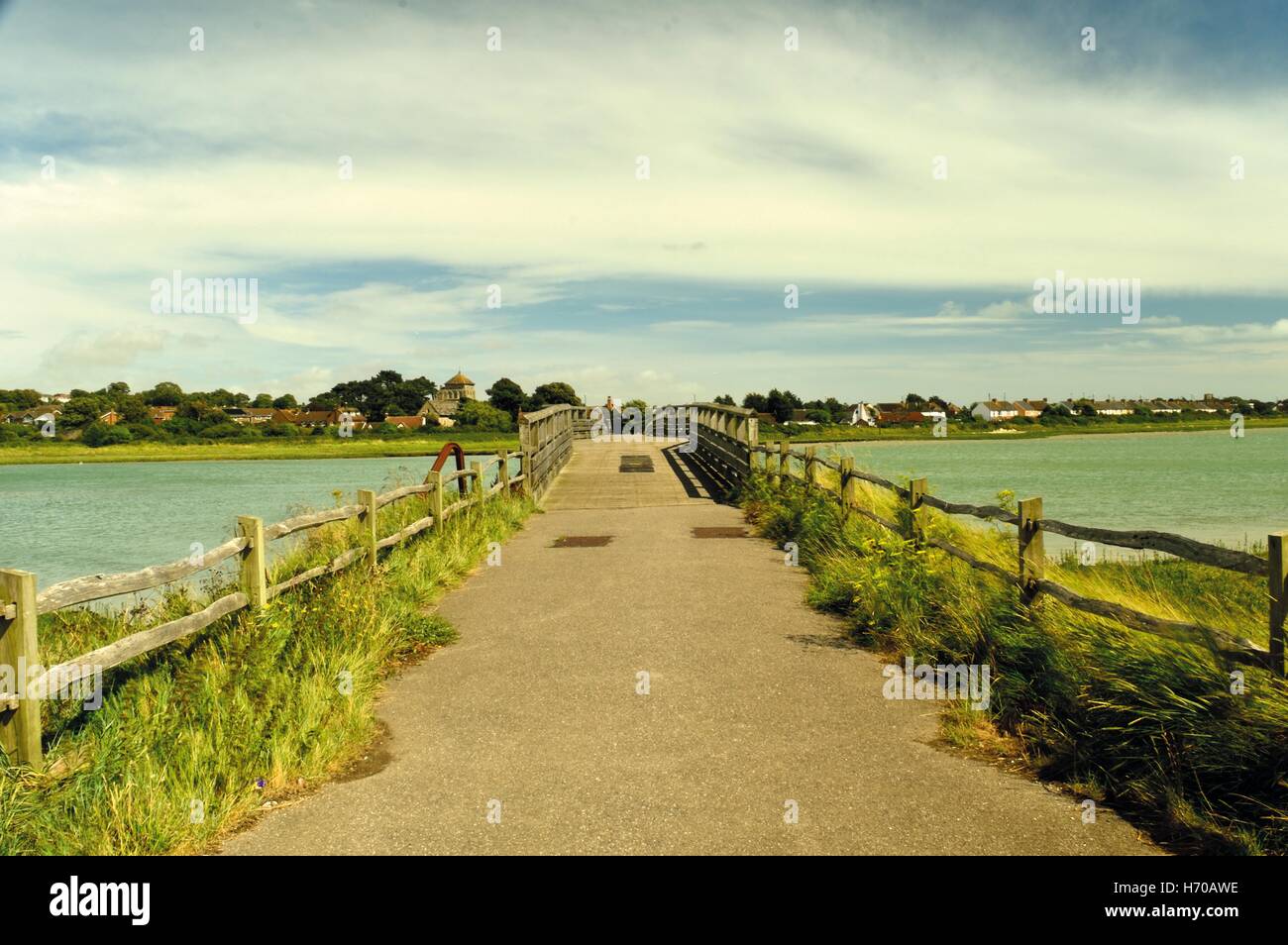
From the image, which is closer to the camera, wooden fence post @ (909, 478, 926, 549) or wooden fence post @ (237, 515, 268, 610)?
wooden fence post @ (237, 515, 268, 610)

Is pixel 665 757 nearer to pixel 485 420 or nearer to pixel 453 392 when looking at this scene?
pixel 485 420

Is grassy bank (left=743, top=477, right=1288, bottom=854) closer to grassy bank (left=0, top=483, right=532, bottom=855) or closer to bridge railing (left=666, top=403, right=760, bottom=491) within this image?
grassy bank (left=0, top=483, right=532, bottom=855)

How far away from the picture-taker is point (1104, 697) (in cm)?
519

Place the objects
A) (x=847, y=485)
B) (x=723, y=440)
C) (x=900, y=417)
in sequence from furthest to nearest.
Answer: (x=900, y=417) < (x=723, y=440) < (x=847, y=485)

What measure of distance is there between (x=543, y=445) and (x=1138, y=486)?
81.3 feet

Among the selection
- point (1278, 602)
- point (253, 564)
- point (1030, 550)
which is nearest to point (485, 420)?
point (253, 564)

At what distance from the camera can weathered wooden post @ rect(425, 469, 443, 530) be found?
12180 mm

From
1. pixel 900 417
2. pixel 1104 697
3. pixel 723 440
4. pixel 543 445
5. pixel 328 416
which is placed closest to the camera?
pixel 1104 697

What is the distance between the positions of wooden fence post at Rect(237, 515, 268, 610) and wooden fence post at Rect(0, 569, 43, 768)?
2.50 m

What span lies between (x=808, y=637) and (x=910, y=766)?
296 cm

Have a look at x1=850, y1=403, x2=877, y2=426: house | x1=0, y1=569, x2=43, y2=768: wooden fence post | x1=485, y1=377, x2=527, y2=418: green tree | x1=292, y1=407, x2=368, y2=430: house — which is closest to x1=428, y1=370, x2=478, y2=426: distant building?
x1=292, y1=407, x2=368, y2=430: house

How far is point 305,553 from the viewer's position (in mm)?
10289
